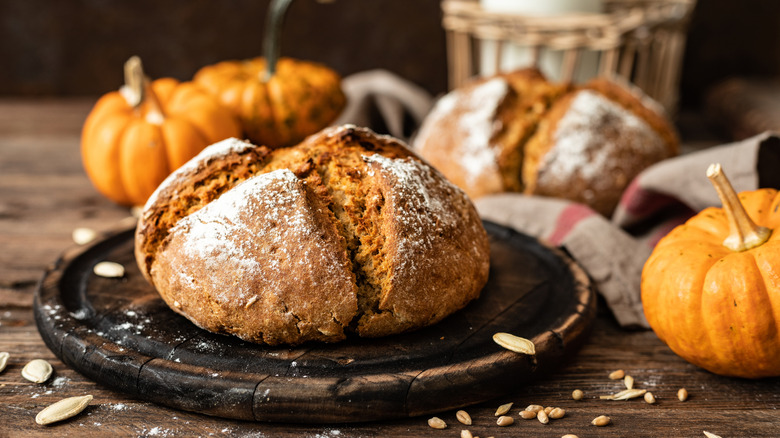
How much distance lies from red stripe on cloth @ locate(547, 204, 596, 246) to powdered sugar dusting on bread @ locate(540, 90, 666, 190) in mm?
192

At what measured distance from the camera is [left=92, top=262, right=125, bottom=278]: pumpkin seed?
1.93 metres

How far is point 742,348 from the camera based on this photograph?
147 centimetres

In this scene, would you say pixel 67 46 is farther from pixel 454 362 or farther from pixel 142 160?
pixel 454 362

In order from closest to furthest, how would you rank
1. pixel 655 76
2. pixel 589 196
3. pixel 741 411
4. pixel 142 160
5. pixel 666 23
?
pixel 741 411 < pixel 589 196 < pixel 142 160 < pixel 666 23 < pixel 655 76

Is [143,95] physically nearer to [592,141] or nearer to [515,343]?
[592,141]

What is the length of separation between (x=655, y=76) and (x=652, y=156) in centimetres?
115

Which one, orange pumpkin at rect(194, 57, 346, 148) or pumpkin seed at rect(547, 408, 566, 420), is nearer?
pumpkin seed at rect(547, 408, 566, 420)

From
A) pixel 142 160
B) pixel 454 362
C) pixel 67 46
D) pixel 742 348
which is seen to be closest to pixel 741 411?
pixel 742 348

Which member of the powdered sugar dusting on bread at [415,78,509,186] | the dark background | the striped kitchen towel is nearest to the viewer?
the striped kitchen towel

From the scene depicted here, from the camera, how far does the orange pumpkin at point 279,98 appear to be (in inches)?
125

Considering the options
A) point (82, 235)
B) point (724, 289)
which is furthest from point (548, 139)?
point (82, 235)

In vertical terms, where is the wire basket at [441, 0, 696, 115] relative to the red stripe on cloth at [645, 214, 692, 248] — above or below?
above

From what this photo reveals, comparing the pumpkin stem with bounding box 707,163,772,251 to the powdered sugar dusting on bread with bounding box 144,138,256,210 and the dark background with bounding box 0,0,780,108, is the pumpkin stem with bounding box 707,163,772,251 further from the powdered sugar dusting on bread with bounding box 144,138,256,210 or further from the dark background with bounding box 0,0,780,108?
the dark background with bounding box 0,0,780,108

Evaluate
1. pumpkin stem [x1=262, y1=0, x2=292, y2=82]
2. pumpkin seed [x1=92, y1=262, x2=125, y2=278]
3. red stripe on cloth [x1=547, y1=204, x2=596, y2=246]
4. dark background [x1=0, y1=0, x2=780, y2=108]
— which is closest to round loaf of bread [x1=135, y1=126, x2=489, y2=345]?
pumpkin seed [x1=92, y1=262, x2=125, y2=278]
